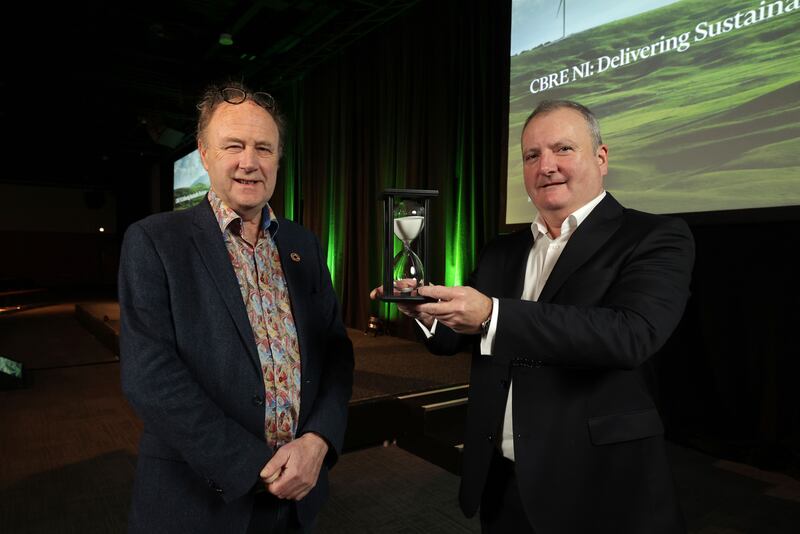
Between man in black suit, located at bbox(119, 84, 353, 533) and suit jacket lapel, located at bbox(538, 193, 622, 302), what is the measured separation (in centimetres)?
66

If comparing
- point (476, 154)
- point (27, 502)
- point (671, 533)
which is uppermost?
point (476, 154)

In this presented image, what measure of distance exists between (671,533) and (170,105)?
10.7 m

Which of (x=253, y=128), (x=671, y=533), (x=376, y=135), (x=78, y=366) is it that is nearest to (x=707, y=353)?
(x=671, y=533)

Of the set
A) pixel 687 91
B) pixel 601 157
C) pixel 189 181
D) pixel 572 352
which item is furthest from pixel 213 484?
pixel 189 181

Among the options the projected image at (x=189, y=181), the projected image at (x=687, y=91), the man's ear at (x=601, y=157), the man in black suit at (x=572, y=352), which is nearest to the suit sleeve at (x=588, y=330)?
the man in black suit at (x=572, y=352)

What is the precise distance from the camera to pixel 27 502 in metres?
2.61

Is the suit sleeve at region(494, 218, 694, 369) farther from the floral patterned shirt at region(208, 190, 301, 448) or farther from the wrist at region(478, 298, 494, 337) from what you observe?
the floral patterned shirt at region(208, 190, 301, 448)

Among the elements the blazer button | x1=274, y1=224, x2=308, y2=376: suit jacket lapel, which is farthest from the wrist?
the blazer button

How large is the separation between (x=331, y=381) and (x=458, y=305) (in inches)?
23.2

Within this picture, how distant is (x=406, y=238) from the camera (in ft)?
3.90

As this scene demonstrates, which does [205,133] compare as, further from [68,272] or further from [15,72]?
[68,272]

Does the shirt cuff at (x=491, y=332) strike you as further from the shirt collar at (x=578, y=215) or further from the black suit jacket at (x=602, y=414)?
the shirt collar at (x=578, y=215)

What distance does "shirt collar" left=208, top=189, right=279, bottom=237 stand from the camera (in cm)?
134

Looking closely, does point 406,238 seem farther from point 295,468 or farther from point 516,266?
point 295,468
